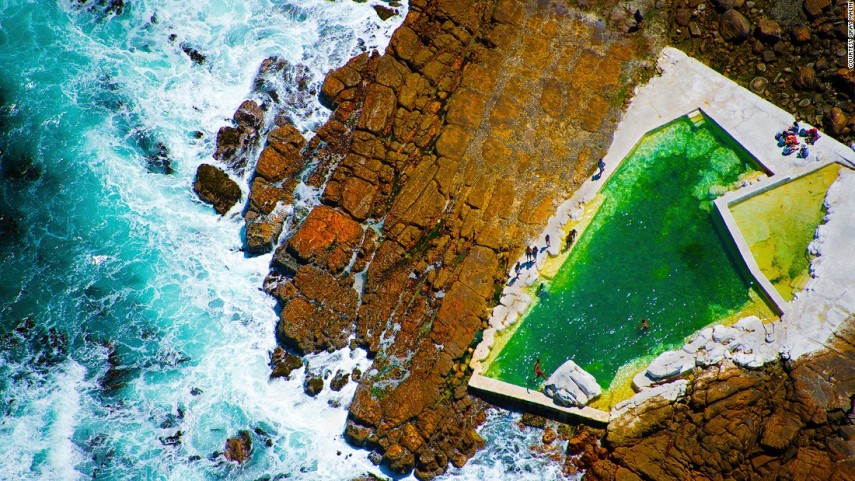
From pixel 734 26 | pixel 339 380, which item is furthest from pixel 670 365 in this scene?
pixel 734 26

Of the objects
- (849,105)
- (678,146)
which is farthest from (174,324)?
(849,105)

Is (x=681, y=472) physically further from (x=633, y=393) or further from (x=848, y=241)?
(x=848, y=241)

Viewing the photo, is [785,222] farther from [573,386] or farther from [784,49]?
[573,386]

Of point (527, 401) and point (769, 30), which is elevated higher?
point (769, 30)

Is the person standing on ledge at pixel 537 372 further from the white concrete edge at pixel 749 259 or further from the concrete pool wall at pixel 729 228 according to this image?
the white concrete edge at pixel 749 259

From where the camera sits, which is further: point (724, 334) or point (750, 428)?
point (724, 334)

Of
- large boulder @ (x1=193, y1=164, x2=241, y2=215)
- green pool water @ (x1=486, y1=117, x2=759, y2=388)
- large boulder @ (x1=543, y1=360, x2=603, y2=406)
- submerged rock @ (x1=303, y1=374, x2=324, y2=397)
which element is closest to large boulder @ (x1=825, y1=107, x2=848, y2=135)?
green pool water @ (x1=486, y1=117, x2=759, y2=388)
